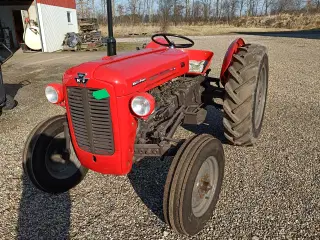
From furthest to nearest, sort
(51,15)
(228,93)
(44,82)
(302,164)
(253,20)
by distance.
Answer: (253,20) → (51,15) → (44,82) → (302,164) → (228,93)

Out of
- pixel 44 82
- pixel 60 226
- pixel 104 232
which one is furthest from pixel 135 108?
pixel 44 82

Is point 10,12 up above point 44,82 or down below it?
above

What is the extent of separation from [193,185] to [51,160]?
58.1 inches

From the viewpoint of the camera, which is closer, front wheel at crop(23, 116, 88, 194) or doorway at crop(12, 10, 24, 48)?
front wheel at crop(23, 116, 88, 194)

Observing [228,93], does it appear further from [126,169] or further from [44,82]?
[44,82]

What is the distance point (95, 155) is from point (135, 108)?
553 millimetres

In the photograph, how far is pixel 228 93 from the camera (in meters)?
3.10

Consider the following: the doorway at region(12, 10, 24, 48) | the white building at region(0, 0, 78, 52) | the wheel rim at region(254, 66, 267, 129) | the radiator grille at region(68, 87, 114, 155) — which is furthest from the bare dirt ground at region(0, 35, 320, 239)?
the doorway at region(12, 10, 24, 48)

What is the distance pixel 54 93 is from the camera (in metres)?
2.48

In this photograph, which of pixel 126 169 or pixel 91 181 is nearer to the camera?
pixel 126 169

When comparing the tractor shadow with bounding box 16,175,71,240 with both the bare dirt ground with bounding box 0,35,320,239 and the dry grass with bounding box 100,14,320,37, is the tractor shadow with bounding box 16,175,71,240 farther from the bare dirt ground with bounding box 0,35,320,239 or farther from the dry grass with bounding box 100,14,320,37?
the dry grass with bounding box 100,14,320,37

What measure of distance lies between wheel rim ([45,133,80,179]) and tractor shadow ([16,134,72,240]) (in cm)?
22

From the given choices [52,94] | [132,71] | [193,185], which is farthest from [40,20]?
[193,185]

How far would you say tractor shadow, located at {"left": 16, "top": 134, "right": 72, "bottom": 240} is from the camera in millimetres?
2426
